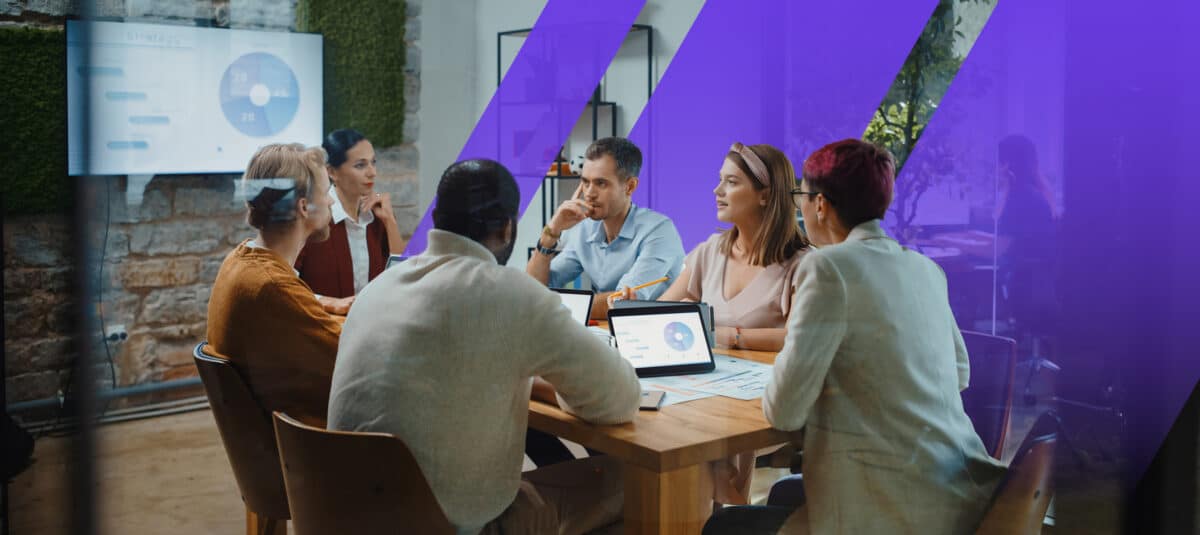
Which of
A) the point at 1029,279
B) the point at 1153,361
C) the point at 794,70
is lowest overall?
the point at 1153,361

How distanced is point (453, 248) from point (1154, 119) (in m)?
1.38

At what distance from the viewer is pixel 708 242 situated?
88.7 inches

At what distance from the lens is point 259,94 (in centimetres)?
225

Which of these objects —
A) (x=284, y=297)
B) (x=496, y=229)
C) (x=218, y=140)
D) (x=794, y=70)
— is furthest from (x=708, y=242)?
(x=218, y=140)

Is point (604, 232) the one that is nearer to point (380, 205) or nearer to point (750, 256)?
point (750, 256)

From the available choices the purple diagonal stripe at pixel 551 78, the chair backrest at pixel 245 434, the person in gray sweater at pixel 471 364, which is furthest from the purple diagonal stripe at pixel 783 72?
the chair backrest at pixel 245 434

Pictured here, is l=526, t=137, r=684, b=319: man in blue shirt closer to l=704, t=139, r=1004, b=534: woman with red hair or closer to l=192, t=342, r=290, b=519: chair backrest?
l=704, t=139, r=1004, b=534: woman with red hair

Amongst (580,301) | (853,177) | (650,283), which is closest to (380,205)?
(580,301)

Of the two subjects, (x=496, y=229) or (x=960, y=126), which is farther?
(x=960, y=126)

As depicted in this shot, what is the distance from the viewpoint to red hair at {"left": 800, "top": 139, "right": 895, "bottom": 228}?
187 cm

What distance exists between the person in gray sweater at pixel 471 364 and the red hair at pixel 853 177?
18.8 inches

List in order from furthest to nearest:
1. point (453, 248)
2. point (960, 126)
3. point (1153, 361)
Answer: point (1153, 361) < point (960, 126) < point (453, 248)

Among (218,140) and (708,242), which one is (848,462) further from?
(218,140)

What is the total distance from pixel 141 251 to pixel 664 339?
1.22 m
